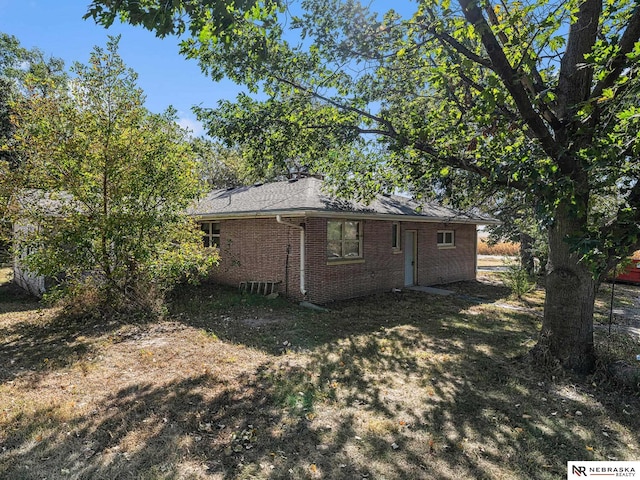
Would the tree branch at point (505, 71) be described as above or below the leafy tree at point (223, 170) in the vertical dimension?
below

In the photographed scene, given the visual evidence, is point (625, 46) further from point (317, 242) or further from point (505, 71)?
point (317, 242)

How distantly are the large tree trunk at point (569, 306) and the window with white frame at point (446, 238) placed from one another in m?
9.51

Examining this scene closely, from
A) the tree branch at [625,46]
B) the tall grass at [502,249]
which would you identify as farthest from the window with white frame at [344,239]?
the tall grass at [502,249]

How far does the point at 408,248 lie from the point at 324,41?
8344 millimetres

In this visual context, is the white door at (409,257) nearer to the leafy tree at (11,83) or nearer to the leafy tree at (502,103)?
the leafy tree at (502,103)

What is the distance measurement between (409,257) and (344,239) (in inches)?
145

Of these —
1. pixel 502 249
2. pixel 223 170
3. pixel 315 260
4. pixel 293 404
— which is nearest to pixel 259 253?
pixel 315 260

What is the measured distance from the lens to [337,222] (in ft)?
35.5

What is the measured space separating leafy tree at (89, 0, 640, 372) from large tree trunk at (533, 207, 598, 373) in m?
0.02

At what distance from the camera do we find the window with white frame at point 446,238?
49.2ft

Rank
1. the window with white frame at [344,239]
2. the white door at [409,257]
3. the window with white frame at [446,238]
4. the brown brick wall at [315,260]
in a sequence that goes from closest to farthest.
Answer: the brown brick wall at [315,260] < the window with white frame at [344,239] < the white door at [409,257] < the window with white frame at [446,238]

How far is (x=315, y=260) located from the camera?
10.2m

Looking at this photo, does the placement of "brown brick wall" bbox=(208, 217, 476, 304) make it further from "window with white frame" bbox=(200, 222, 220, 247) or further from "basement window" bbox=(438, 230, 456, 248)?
"basement window" bbox=(438, 230, 456, 248)

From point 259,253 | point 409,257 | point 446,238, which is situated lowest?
point 409,257
